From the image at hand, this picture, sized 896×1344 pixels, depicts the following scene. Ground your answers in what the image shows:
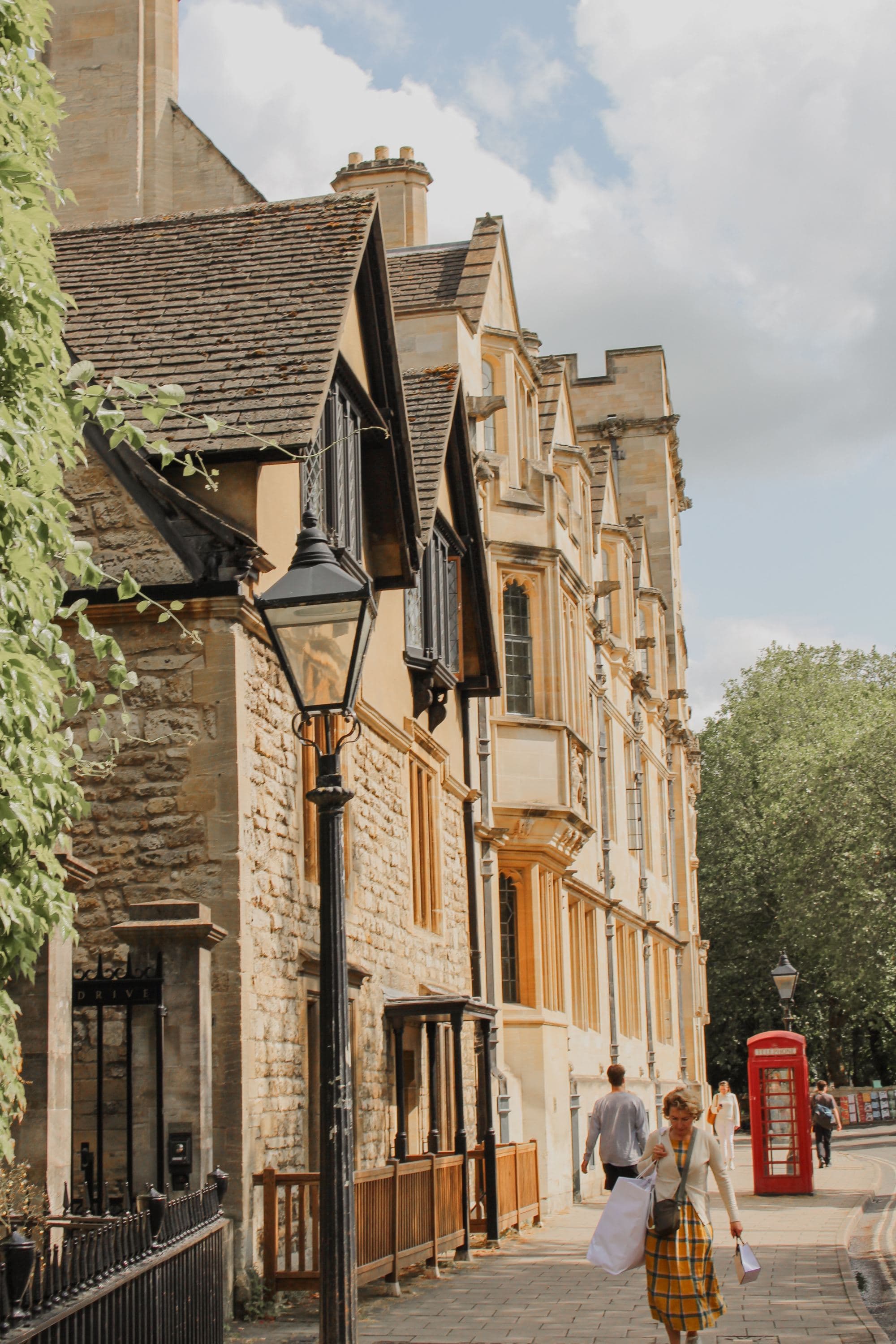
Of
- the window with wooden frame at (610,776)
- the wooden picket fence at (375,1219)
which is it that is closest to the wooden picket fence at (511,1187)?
the wooden picket fence at (375,1219)

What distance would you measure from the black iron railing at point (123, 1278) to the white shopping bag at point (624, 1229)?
1.95 m

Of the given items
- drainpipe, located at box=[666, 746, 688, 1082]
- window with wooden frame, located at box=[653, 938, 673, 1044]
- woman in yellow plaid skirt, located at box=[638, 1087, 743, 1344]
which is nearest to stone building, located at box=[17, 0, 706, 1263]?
woman in yellow plaid skirt, located at box=[638, 1087, 743, 1344]

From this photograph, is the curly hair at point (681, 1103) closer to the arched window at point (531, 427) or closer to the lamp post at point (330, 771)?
the lamp post at point (330, 771)

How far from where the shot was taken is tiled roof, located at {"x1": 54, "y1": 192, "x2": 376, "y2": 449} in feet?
→ 41.2

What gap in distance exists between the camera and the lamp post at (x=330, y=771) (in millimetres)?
6945

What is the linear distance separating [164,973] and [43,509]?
12.7 feet

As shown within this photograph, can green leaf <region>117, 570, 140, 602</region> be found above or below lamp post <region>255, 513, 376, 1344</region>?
above

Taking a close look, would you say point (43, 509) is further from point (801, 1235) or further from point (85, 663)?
point (801, 1235)

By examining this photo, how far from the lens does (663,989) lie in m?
40.1

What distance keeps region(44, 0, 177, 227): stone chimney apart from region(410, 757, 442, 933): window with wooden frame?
32.0 feet

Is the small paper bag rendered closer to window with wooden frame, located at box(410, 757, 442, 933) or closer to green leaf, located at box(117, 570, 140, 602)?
green leaf, located at box(117, 570, 140, 602)

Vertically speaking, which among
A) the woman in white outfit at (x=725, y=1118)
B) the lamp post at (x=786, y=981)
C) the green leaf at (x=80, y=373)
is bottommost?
the woman in white outfit at (x=725, y=1118)

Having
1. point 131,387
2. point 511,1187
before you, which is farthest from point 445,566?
point 131,387

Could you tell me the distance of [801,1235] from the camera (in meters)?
17.2
